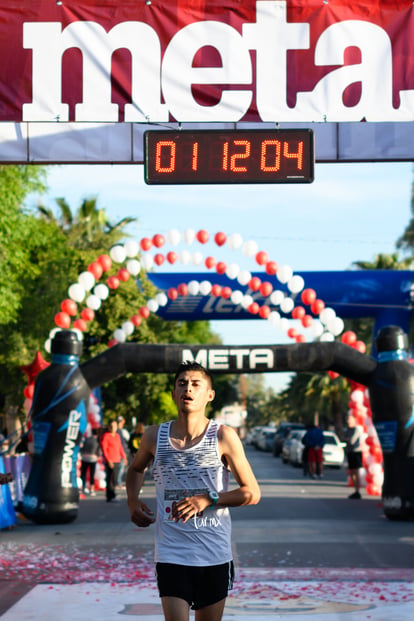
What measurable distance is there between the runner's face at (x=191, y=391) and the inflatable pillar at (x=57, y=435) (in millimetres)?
11769

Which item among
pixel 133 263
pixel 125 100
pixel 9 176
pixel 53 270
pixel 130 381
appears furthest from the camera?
pixel 130 381

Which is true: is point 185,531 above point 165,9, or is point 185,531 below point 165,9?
below

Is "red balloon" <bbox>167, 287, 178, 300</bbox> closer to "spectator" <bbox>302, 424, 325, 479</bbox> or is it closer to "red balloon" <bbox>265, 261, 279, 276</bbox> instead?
"red balloon" <bbox>265, 261, 279, 276</bbox>

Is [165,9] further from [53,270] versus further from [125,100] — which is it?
[53,270]

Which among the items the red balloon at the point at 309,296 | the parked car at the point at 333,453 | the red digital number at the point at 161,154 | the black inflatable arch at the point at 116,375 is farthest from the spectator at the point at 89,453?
the parked car at the point at 333,453

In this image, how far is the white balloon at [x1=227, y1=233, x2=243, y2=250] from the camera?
78.3 feet

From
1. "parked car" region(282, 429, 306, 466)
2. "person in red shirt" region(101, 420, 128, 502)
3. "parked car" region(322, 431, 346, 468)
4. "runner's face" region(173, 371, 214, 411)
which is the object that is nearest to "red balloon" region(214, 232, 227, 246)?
"person in red shirt" region(101, 420, 128, 502)

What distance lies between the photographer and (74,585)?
9641 mm

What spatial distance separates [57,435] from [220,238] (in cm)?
866

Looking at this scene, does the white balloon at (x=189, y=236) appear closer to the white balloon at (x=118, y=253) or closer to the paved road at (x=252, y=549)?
the white balloon at (x=118, y=253)

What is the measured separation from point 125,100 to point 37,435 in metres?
7.83

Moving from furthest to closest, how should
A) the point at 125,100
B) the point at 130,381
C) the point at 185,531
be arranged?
the point at 130,381 → the point at 125,100 → the point at 185,531

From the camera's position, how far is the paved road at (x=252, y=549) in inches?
394

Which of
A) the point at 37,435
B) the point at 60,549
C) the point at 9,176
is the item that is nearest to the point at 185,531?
the point at 60,549
